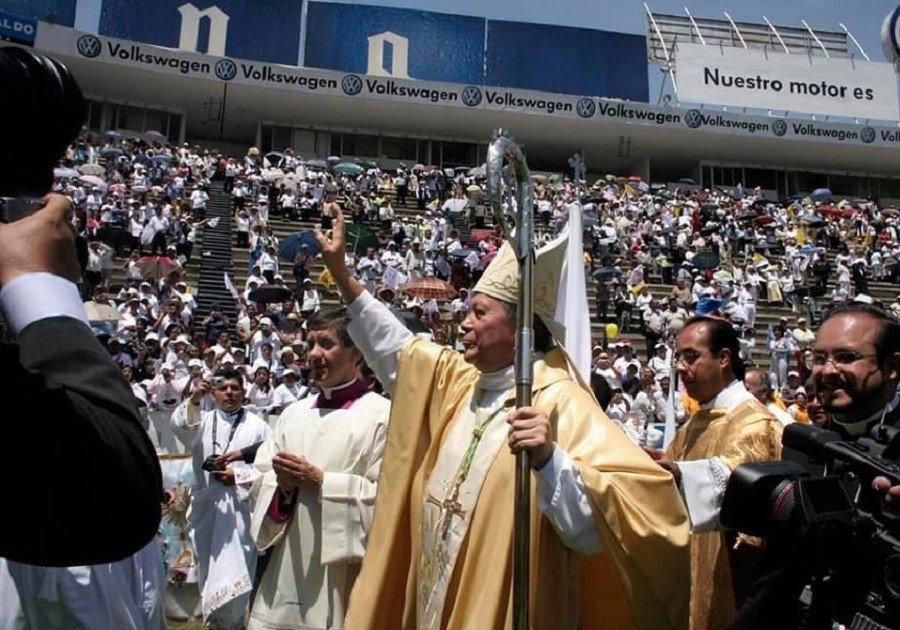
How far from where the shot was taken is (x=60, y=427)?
3.79 ft

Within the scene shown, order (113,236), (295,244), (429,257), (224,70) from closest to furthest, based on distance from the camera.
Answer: (295,244) < (113,236) < (429,257) < (224,70)

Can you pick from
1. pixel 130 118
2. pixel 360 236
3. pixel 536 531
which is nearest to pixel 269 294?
pixel 360 236

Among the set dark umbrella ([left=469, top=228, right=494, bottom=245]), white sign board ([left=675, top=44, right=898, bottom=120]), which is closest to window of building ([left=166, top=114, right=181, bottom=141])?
dark umbrella ([left=469, top=228, right=494, bottom=245])

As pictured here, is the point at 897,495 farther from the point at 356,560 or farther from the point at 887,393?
the point at 356,560

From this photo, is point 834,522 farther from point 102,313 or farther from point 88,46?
point 88,46

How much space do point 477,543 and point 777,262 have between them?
24539 mm

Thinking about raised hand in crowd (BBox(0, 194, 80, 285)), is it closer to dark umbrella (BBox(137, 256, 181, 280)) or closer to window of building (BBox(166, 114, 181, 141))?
dark umbrella (BBox(137, 256, 181, 280))

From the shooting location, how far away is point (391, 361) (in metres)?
3.71

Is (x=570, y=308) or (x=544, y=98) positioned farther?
(x=544, y=98)

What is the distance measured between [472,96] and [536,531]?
34.7 m

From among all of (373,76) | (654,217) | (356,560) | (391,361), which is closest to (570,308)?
Answer: (391,361)

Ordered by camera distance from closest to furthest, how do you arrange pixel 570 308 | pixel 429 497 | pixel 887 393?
pixel 887 393, pixel 429 497, pixel 570 308

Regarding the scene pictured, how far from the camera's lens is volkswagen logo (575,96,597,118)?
37.1 m

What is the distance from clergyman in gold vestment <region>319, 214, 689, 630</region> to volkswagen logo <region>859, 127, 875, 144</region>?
4143cm
